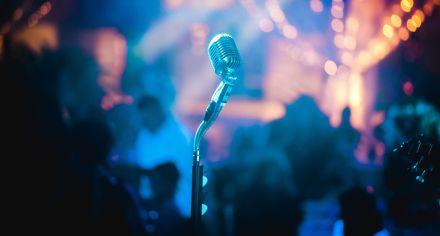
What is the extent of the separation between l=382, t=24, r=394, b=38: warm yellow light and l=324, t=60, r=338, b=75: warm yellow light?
1.76 metres

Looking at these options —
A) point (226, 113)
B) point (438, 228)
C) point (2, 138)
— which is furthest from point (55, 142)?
point (226, 113)

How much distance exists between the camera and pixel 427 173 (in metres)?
2.30

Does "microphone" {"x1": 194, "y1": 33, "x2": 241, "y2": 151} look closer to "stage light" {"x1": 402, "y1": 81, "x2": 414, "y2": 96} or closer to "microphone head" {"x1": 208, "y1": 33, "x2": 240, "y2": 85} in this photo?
"microphone head" {"x1": 208, "y1": 33, "x2": 240, "y2": 85}

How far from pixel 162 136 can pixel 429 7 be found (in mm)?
7040

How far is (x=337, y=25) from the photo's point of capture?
9883 mm

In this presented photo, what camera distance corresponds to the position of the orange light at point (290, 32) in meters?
9.43

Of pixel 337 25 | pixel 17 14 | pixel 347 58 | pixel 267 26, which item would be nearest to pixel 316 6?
pixel 267 26

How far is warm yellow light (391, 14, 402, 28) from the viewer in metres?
9.63

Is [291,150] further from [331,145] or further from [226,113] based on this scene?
[226,113]

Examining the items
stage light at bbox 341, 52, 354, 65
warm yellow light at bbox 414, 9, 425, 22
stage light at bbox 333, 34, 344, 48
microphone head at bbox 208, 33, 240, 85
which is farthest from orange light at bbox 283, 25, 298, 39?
microphone head at bbox 208, 33, 240, 85

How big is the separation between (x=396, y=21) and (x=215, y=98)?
9.73 metres

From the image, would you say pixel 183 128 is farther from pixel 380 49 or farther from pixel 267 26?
pixel 380 49

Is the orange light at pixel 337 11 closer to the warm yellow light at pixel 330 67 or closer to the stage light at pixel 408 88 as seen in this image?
the warm yellow light at pixel 330 67

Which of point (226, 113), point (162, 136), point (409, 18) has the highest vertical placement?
point (409, 18)
